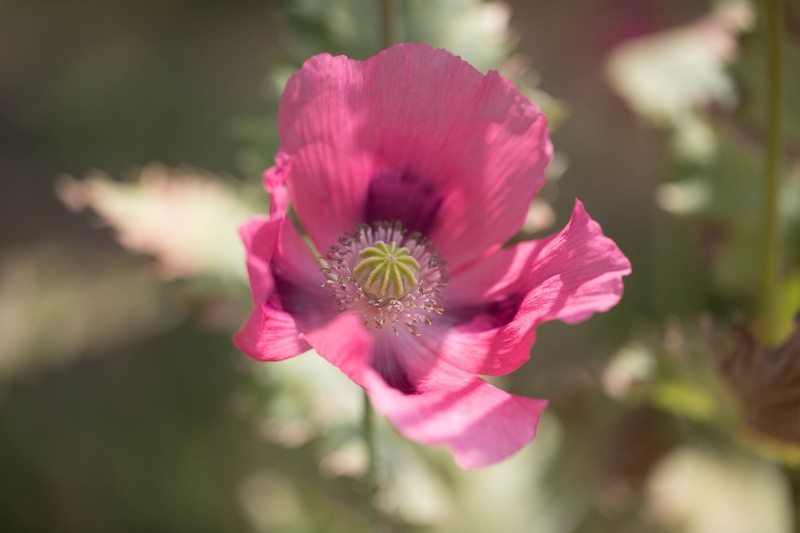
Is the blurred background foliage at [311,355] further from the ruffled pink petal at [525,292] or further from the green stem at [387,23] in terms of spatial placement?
the ruffled pink petal at [525,292]

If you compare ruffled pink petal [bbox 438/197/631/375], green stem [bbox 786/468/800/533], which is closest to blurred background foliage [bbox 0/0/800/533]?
green stem [bbox 786/468/800/533]

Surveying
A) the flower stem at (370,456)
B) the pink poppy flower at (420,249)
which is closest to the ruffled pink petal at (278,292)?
the pink poppy flower at (420,249)

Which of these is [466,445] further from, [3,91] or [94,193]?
[3,91]

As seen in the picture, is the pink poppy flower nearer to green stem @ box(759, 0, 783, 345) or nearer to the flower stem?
the flower stem

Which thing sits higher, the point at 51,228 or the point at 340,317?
the point at 51,228

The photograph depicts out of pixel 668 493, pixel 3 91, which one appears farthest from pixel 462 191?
pixel 3 91
